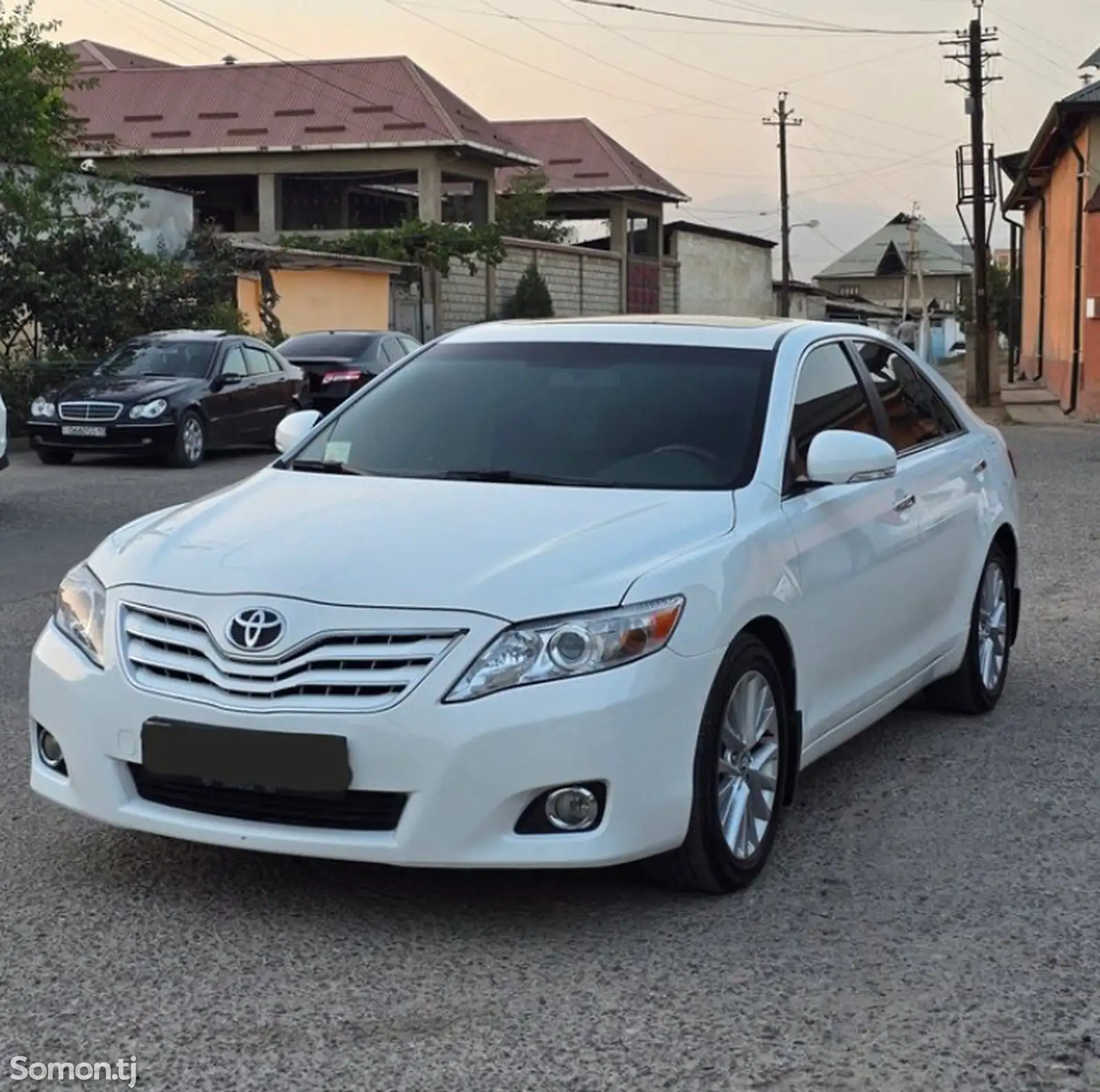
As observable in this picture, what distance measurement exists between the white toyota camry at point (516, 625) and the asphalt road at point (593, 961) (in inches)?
9.4

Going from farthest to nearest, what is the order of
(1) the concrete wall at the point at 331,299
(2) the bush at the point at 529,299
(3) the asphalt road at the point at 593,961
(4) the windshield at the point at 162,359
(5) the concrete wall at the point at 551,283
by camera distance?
(2) the bush at the point at 529,299 < (5) the concrete wall at the point at 551,283 < (1) the concrete wall at the point at 331,299 < (4) the windshield at the point at 162,359 < (3) the asphalt road at the point at 593,961

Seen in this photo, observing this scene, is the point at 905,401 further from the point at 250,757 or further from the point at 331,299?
the point at 331,299

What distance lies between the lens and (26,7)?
2559 centimetres

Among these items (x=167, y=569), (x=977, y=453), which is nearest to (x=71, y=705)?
(x=167, y=569)

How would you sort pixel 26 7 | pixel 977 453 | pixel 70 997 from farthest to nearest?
pixel 26 7 → pixel 977 453 → pixel 70 997

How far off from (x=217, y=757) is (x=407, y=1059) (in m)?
0.97

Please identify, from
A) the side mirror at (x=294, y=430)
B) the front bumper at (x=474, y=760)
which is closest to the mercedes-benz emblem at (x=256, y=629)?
the front bumper at (x=474, y=760)

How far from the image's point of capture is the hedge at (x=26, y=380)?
69.7ft

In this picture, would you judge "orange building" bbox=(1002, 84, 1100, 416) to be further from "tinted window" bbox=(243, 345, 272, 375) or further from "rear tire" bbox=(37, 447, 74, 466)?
"rear tire" bbox=(37, 447, 74, 466)

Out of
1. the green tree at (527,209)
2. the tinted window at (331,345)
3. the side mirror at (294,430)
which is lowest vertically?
the side mirror at (294,430)

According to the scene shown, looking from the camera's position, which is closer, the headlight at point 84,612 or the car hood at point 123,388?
the headlight at point 84,612

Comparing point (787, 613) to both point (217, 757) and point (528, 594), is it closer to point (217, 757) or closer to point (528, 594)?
point (528, 594)

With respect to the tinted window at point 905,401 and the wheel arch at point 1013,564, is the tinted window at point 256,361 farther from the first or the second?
the tinted window at point 905,401

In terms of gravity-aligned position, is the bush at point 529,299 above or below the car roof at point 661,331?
above
